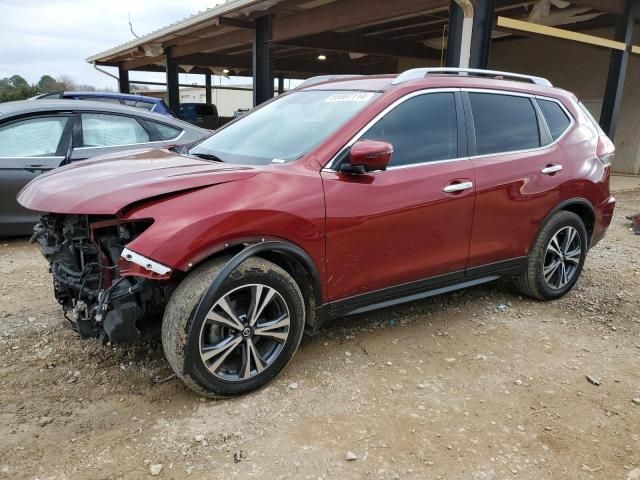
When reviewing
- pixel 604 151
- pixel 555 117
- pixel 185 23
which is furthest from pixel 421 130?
pixel 185 23

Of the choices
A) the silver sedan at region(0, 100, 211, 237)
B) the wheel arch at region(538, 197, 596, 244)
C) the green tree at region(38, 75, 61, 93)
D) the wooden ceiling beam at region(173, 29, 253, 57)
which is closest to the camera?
the wheel arch at region(538, 197, 596, 244)

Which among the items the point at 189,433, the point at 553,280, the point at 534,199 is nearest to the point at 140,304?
the point at 189,433

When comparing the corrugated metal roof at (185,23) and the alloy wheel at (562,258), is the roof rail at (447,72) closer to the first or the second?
the alloy wheel at (562,258)

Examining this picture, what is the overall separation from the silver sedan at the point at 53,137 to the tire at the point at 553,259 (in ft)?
11.1

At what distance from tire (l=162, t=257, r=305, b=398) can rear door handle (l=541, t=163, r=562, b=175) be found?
2301 mm

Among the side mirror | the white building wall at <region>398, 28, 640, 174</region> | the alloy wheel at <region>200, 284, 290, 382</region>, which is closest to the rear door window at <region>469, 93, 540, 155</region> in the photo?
the side mirror

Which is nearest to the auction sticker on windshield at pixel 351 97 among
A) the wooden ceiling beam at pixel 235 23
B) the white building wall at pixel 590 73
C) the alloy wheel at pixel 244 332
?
the alloy wheel at pixel 244 332

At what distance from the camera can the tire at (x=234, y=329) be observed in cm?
260

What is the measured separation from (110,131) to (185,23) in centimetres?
719

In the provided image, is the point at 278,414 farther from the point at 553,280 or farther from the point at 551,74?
the point at 551,74

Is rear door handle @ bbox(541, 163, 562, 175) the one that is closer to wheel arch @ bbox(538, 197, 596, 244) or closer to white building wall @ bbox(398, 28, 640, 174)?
wheel arch @ bbox(538, 197, 596, 244)

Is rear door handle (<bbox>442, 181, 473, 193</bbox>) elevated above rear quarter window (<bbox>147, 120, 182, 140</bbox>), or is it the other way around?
rear quarter window (<bbox>147, 120, 182, 140</bbox>)

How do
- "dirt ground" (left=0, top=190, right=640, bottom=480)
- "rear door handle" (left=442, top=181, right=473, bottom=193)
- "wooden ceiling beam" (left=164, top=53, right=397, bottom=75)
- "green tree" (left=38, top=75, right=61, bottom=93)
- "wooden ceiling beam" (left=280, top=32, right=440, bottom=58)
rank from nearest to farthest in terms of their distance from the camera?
"dirt ground" (left=0, top=190, right=640, bottom=480)
"rear door handle" (left=442, top=181, right=473, bottom=193)
"wooden ceiling beam" (left=280, top=32, right=440, bottom=58)
"wooden ceiling beam" (left=164, top=53, right=397, bottom=75)
"green tree" (left=38, top=75, right=61, bottom=93)

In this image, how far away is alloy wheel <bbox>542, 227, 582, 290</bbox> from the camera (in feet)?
14.1
